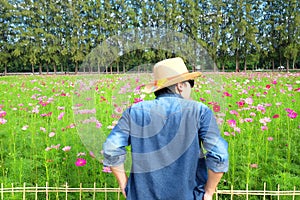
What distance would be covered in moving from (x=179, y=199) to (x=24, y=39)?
93.2 feet

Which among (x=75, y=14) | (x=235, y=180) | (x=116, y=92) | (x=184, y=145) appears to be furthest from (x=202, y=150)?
(x=75, y=14)

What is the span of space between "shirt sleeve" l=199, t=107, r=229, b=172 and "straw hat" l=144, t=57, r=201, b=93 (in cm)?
14

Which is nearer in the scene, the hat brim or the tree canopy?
the hat brim

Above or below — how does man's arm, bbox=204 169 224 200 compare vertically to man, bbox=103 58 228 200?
below

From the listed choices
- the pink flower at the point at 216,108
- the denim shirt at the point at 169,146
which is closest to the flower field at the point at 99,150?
the pink flower at the point at 216,108

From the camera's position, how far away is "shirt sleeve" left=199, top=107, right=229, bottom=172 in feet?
3.19

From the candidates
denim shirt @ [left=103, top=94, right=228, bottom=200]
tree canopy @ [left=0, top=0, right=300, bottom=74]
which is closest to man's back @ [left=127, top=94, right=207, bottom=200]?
denim shirt @ [left=103, top=94, right=228, bottom=200]

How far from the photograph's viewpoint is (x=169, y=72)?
1.01m

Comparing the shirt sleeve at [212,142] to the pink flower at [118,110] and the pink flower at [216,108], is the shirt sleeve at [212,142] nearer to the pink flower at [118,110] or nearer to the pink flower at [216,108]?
the pink flower at [216,108]

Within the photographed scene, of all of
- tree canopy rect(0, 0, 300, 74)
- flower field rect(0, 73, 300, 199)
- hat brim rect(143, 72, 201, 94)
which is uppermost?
tree canopy rect(0, 0, 300, 74)

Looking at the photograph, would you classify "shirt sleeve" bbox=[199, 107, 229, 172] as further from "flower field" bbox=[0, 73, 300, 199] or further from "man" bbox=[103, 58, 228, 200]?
"flower field" bbox=[0, 73, 300, 199]

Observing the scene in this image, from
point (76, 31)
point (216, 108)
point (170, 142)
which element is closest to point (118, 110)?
point (170, 142)

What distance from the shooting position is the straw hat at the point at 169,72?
0.99m

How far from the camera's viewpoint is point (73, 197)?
6.89 ft
